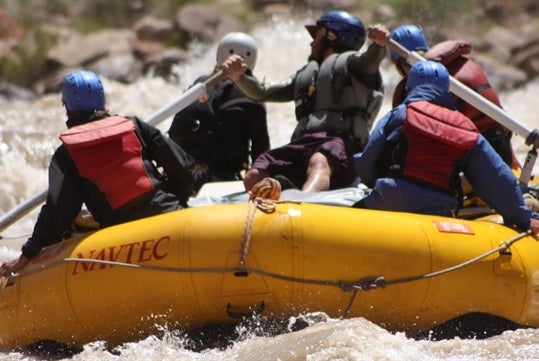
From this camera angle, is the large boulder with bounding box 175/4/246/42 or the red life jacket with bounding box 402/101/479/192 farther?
the large boulder with bounding box 175/4/246/42

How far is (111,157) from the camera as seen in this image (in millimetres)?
5309

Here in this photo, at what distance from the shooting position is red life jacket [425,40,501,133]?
6500 mm

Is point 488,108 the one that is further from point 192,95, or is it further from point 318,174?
point 192,95

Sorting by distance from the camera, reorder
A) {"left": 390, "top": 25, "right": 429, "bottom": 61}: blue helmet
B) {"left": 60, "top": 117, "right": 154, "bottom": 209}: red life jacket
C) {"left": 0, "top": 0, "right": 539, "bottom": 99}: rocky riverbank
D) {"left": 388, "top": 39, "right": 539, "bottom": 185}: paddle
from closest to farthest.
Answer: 1. {"left": 60, "top": 117, "right": 154, "bottom": 209}: red life jacket
2. {"left": 388, "top": 39, "right": 539, "bottom": 185}: paddle
3. {"left": 390, "top": 25, "right": 429, "bottom": 61}: blue helmet
4. {"left": 0, "top": 0, "right": 539, "bottom": 99}: rocky riverbank

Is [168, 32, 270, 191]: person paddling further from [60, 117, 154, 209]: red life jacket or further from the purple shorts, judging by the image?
[60, 117, 154, 209]: red life jacket

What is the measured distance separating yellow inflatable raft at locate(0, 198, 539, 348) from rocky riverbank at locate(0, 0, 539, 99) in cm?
1041

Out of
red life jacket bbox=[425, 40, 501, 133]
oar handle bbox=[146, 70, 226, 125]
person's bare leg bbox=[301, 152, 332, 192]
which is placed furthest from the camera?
red life jacket bbox=[425, 40, 501, 133]

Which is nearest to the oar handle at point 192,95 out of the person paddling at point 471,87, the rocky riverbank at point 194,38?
the person paddling at point 471,87

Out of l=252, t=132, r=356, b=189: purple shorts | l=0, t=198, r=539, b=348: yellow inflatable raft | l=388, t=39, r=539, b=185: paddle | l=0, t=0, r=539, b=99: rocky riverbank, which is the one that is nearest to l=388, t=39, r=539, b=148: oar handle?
l=388, t=39, r=539, b=185: paddle

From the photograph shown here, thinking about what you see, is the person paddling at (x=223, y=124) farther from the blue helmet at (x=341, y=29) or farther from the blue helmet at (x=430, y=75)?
the blue helmet at (x=430, y=75)

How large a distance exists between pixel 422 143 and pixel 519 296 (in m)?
0.85

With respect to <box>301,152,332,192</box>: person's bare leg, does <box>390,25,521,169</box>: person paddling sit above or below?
above

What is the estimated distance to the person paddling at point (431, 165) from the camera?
17.4ft

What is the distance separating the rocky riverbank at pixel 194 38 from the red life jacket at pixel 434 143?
10095 mm
